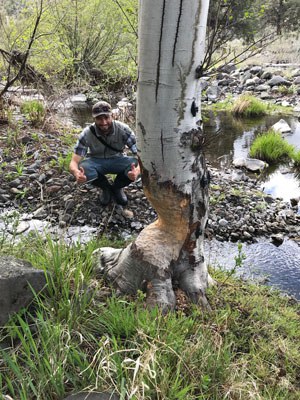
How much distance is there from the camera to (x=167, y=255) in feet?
8.17

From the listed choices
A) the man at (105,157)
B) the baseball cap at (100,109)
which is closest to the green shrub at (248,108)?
the man at (105,157)

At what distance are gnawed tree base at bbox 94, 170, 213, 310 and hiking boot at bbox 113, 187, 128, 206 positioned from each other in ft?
6.69

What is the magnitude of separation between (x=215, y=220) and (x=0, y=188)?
308 cm

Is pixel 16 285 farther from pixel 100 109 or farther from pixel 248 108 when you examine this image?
pixel 248 108

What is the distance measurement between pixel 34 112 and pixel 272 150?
510 cm

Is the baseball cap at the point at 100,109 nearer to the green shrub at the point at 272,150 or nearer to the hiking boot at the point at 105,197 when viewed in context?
the hiking boot at the point at 105,197

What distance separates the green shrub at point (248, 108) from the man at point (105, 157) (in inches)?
296

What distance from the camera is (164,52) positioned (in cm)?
197

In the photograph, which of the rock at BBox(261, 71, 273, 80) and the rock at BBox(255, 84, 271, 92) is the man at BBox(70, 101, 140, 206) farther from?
the rock at BBox(261, 71, 273, 80)

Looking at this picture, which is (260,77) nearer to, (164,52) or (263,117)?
(263,117)

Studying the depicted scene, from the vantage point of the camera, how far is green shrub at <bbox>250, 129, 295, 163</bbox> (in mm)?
7289

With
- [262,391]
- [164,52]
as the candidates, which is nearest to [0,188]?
[164,52]

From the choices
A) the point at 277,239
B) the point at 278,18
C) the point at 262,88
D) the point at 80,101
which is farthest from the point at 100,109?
the point at 262,88

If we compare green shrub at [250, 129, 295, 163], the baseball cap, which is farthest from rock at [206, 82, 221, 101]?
the baseball cap
